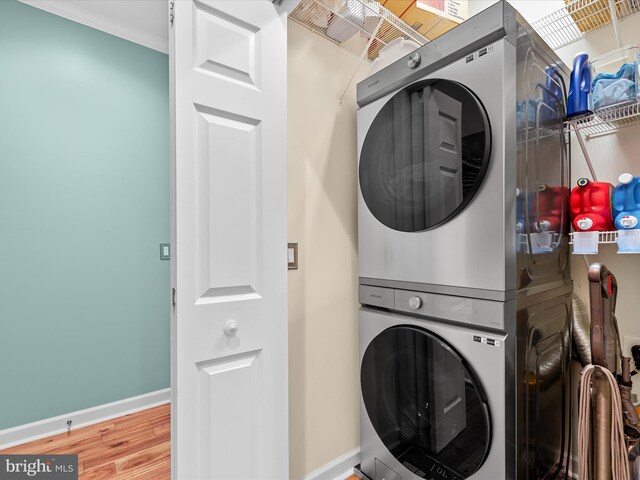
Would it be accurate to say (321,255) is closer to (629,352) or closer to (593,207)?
(593,207)

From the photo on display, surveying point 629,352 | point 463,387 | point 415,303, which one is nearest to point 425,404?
point 463,387

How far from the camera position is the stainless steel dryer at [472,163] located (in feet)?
3.31

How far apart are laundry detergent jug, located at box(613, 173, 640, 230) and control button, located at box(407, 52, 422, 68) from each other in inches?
32.6

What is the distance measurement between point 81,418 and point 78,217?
136cm

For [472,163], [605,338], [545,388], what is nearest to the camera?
[605,338]

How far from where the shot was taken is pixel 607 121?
50.2 inches

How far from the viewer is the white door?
989mm

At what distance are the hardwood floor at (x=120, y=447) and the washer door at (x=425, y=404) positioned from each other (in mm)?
1219

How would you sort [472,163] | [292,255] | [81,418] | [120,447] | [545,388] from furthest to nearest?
[81,418] < [120,447] < [292,255] < [545,388] < [472,163]

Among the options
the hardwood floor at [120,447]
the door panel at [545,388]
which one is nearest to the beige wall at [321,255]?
the door panel at [545,388]

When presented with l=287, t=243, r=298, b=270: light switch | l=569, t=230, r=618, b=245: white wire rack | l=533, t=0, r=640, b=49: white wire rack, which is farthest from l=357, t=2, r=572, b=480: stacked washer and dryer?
l=287, t=243, r=298, b=270: light switch

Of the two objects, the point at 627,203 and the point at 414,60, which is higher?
the point at 414,60

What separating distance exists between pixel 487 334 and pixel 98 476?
2.03 meters

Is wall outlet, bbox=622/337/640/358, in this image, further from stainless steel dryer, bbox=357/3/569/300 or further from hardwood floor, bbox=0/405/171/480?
hardwood floor, bbox=0/405/171/480
